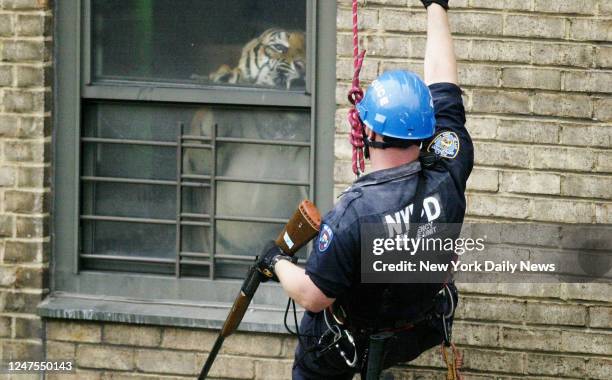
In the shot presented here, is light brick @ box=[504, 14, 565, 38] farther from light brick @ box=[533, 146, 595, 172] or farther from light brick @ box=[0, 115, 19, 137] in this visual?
light brick @ box=[0, 115, 19, 137]

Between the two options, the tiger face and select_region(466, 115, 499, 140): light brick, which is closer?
select_region(466, 115, 499, 140): light brick

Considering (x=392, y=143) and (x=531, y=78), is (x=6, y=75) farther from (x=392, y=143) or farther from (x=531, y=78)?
(x=531, y=78)

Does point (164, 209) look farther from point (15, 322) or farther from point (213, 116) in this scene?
point (15, 322)

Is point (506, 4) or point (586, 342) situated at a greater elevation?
point (506, 4)

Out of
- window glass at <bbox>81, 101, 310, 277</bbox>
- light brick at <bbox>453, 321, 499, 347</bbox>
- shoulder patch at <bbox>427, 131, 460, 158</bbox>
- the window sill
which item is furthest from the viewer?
window glass at <bbox>81, 101, 310, 277</bbox>

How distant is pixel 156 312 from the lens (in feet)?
20.7

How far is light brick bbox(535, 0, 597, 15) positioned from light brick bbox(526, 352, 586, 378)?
1744 mm

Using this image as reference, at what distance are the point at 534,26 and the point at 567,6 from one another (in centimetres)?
19

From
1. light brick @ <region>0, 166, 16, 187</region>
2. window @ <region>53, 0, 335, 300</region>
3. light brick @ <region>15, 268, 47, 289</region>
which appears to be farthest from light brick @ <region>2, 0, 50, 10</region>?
light brick @ <region>15, 268, 47, 289</region>

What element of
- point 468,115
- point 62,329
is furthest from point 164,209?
point 468,115

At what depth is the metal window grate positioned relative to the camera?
631 cm

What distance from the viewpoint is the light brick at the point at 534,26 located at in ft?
19.3

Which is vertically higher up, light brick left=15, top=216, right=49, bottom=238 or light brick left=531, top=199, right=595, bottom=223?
light brick left=531, top=199, right=595, bottom=223
